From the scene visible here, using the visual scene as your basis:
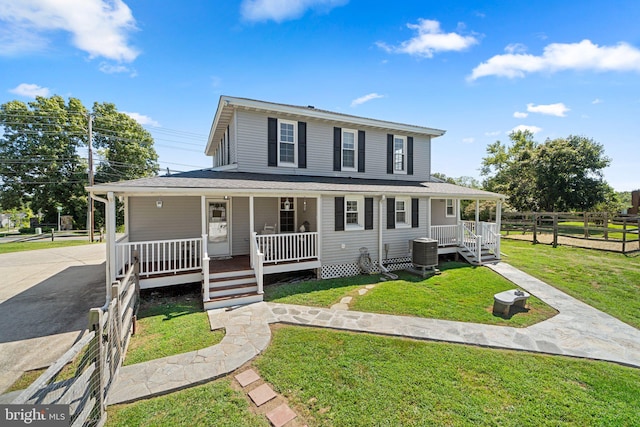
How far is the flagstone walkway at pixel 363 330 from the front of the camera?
3.94m

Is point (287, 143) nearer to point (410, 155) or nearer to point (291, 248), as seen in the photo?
point (291, 248)

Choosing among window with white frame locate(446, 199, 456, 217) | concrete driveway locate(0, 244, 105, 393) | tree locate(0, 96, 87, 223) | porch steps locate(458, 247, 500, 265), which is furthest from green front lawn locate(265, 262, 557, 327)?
tree locate(0, 96, 87, 223)

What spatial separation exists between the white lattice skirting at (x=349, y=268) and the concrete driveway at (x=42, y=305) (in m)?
6.55

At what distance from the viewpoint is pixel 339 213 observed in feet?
31.0

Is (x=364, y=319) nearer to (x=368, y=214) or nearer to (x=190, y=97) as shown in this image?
(x=368, y=214)

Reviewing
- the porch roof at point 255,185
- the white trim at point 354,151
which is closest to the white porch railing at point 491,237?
the porch roof at point 255,185

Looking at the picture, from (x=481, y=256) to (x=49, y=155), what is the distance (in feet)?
118

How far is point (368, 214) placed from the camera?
9.99 meters

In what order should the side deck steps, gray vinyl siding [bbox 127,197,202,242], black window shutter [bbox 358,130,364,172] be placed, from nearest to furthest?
the side deck steps → gray vinyl siding [bbox 127,197,202,242] → black window shutter [bbox 358,130,364,172]

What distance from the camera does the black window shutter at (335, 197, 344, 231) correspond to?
9383mm

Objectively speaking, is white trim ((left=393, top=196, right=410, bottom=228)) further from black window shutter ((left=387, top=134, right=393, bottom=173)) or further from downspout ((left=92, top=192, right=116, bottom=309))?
downspout ((left=92, top=192, right=116, bottom=309))

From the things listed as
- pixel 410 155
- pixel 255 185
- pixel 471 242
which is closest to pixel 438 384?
pixel 255 185

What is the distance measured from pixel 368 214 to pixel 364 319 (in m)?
4.72

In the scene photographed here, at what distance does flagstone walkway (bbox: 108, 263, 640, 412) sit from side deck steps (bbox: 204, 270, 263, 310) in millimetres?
298
